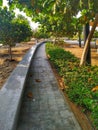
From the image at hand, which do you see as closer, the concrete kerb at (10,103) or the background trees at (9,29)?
the concrete kerb at (10,103)

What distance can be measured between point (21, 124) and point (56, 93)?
97.8 inches

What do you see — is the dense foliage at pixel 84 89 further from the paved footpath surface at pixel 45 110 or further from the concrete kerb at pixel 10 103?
the concrete kerb at pixel 10 103

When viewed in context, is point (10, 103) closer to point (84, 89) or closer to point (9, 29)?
point (84, 89)

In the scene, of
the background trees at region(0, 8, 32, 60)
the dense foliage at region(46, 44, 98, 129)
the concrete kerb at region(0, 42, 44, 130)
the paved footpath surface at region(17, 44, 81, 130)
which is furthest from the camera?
the background trees at region(0, 8, 32, 60)

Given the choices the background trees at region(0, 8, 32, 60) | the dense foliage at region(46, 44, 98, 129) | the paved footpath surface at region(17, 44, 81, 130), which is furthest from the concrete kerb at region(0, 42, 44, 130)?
the background trees at region(0, 8, 32, 60)

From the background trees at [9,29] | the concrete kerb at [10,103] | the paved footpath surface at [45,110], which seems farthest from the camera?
the background trees at [9,29]

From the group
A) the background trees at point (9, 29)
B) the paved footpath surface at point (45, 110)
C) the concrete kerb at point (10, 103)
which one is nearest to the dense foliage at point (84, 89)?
the paved footpath surface at point (45, 110)

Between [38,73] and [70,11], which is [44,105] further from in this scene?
[38,73]

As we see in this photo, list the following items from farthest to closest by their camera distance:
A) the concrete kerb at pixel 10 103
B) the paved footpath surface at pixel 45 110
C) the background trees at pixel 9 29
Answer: the background trees at pixel 9 29, the paved footpath surface at pixel 45 110, the concrete kerb at pixel 10 103

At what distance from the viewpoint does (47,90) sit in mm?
7980

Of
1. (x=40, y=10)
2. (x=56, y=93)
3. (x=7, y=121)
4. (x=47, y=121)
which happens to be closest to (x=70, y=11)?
(x=40, y=10)

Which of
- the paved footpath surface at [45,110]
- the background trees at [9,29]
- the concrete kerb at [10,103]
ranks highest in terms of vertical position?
the background trees at [9,29]

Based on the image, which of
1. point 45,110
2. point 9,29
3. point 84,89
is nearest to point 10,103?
point 45,110

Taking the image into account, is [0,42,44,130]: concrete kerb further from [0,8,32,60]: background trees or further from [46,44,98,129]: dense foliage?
[0,8,32,60]: background trees
